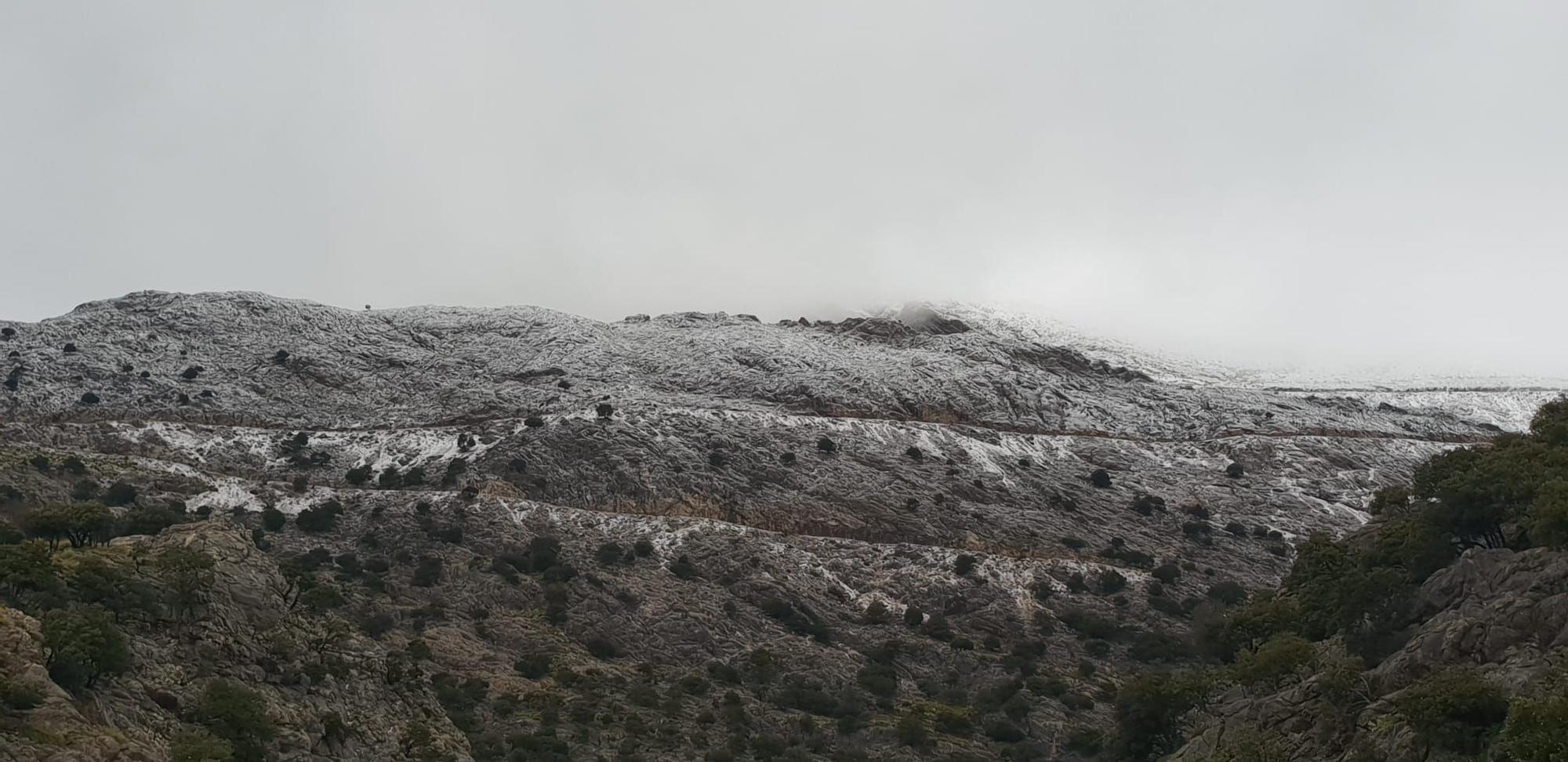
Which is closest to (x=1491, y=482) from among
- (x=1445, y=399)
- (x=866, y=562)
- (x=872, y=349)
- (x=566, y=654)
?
(x=866, y=562)

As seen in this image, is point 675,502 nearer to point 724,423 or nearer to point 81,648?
point 724,423

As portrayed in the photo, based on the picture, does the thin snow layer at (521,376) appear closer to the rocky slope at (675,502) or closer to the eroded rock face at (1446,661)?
the rocky slope at (675,502)

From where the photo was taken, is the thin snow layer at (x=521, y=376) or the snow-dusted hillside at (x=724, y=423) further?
the thin snow layer at (x=521, y=376)

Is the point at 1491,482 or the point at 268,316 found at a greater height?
the point at 268,316

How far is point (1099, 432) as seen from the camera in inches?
3474

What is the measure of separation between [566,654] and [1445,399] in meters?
105

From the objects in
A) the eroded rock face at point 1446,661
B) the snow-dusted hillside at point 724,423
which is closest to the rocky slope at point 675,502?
the snow-dusted hillside at point 724,423

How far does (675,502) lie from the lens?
227 ft

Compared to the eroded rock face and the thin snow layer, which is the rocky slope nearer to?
the thin snow layer

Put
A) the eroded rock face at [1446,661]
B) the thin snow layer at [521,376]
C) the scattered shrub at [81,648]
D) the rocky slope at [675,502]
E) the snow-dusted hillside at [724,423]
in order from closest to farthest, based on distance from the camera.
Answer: the scattered shrub at [81,648] < the eroded rock face at [1446,661] < the rocky slope at [675,502] < the snow-dusted hillside at [724,423] < the thin snow layer at [521,376]

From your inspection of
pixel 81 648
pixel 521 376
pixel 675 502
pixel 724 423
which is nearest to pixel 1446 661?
pixel 81 648

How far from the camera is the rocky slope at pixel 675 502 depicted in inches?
1676

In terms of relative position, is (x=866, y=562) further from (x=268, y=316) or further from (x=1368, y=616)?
(x=268, y=316)

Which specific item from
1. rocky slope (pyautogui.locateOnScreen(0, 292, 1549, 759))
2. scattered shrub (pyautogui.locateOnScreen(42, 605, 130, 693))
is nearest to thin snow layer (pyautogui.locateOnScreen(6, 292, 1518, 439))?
rocky slope (pyautogui.locateOnScreen(0, 292, 1549, 759))
